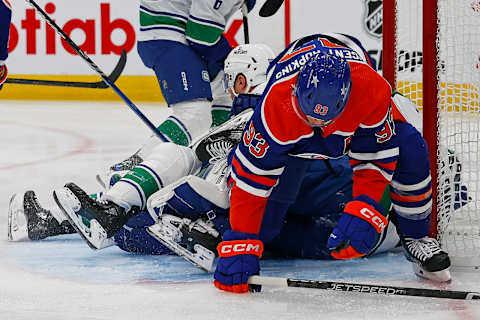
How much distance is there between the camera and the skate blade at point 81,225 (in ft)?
7.54

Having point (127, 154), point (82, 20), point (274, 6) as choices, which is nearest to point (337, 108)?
point (274, 6)

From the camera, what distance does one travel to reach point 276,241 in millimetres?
2393

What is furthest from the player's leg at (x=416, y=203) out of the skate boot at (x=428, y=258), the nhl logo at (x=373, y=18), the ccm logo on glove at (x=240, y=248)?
the nhl logo at (x=373, y=18)

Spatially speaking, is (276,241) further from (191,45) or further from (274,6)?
(274,6)

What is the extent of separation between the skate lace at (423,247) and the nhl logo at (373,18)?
420cm

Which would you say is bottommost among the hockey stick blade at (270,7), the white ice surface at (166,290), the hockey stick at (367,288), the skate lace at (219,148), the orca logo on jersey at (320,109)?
the white ice surface at (166,290)

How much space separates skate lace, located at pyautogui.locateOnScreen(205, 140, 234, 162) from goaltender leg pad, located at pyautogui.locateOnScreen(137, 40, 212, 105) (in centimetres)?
63

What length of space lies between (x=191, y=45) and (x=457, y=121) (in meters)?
1.17

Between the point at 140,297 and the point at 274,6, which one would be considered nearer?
the point at 140,297

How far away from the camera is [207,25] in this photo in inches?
121

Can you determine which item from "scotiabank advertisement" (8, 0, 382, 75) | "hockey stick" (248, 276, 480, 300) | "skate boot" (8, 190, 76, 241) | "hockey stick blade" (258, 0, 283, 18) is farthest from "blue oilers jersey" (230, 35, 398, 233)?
"scotiabank advertisement" (8, 0, 382, 75)

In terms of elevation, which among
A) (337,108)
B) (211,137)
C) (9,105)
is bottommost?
(9,105)

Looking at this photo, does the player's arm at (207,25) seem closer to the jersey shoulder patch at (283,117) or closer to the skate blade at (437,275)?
the jersey shoulder patch at (283,117)

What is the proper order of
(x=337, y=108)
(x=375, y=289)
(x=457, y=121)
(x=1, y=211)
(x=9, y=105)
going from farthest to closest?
(x=9, y=105) → (x=1, y=211) → (x=457, y=121) → (x=375, y=289) → (x=337, y=108)
